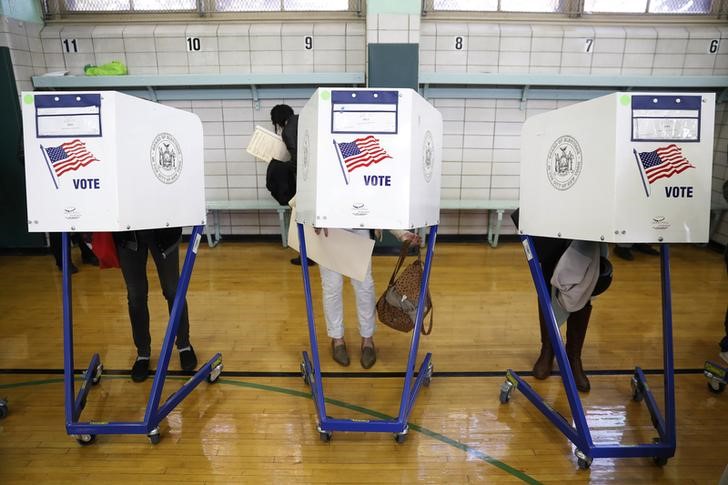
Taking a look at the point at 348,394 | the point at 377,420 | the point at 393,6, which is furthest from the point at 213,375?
the point at 393,6

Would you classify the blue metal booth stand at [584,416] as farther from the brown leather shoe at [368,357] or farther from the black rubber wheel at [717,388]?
the brown leather shoe at [368,357]

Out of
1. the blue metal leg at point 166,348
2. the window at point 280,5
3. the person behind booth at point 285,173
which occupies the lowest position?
the blue metal leg at point 166,348

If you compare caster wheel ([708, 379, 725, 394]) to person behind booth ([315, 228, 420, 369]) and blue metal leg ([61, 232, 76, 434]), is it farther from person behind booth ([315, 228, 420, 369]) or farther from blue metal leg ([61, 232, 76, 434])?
blue metal leg ([61, 232, 76, 434])

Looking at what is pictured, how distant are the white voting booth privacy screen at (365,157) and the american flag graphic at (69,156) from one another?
0.76 m

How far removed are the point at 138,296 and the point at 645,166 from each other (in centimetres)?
213

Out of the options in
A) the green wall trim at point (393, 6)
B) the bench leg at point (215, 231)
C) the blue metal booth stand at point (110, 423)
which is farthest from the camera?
the bench leg at point (215, 231)

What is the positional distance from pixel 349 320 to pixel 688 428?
5.95 ft

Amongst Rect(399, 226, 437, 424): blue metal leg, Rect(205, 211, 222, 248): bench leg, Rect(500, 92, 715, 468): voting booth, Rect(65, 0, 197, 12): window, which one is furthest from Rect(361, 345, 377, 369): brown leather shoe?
Rect(65, 0, 197, 12): window

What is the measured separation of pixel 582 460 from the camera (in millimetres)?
1578

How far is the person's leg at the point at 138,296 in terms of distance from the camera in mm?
1965

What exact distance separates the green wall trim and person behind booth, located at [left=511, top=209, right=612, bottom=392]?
2414mm

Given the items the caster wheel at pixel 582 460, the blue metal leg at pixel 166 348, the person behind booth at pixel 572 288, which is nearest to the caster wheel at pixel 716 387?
the person behind booth at pixel 572 288

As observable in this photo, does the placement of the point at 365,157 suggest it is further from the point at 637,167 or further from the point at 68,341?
the point at 68,341

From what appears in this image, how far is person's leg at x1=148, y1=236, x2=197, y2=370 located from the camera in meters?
1.98
